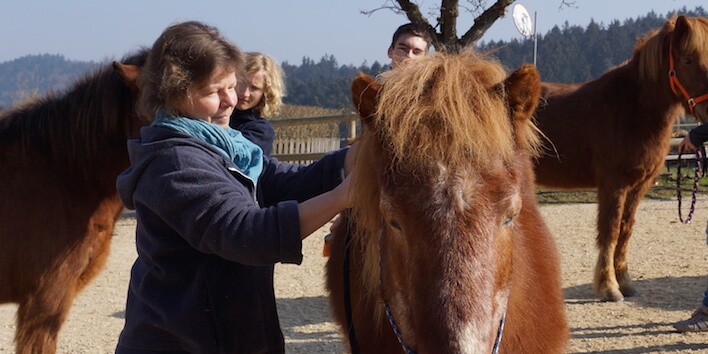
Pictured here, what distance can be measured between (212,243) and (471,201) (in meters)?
0.73

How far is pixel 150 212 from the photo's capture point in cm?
202

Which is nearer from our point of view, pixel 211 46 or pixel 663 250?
pixel 211 46

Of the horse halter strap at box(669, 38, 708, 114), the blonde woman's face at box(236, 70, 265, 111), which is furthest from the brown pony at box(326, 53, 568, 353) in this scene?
the horse halter strap at box(669, 38, 708, 114)

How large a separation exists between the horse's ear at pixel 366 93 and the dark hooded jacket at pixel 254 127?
81.2 inches

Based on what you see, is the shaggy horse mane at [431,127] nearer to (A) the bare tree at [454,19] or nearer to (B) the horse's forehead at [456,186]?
(B) the horse's forehead at [456,186]

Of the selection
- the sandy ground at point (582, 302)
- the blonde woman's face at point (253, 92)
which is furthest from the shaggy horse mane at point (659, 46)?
the blonde woman's face at point (253, 92)

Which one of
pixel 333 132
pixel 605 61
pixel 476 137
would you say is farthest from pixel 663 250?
pixel 605 61

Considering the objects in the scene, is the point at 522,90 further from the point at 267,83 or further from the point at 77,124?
the point at 77,124

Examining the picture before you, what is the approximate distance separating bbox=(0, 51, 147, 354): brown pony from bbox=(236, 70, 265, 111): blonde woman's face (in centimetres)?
61

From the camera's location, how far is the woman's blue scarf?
6.70 feet

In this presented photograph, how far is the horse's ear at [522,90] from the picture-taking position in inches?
71.7

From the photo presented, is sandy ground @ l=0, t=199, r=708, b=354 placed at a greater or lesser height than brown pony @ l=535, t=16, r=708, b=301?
lesser

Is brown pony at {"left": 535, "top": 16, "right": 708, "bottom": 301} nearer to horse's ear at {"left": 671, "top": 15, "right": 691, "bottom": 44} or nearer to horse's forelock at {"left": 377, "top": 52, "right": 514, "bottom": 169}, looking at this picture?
horse's ear at {"left": 671, "top": 15, "right": 691, "bottom": 44}

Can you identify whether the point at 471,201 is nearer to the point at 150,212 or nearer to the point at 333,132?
the point at 150,212
